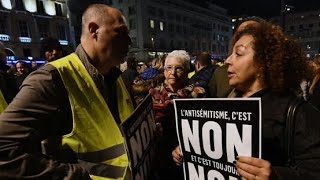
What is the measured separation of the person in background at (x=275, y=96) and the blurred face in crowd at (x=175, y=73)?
1.16 metres

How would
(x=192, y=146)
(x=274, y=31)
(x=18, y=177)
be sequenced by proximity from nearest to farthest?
1. (x=18, y=177)
2. (x=192, y=146)
3. (x=274, y=31)

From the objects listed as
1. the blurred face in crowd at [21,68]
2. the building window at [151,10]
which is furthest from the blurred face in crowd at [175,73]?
the building window at [151,10]

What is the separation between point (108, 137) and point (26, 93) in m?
0.55

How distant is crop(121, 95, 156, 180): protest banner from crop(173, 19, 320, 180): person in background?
232 mm

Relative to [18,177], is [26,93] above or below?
above

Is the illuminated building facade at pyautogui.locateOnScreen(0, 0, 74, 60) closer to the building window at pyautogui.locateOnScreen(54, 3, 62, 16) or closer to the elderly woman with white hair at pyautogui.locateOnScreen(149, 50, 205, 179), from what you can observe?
the building window at pyautogui.locateOnScreen(54, 3, 62, 16)

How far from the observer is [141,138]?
1.92 m

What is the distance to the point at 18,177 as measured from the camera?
142 cm

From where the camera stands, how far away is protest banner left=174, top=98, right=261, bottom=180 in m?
1.50

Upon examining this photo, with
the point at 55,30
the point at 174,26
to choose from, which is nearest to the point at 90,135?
the point at 55,30

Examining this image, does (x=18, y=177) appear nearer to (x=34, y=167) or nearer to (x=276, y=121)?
(x=34, y=167)

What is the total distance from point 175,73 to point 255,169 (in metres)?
1.89

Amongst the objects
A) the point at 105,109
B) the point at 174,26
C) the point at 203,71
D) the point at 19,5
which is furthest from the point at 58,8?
the point at 105,109

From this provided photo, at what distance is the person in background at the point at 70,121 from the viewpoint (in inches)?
57.6
